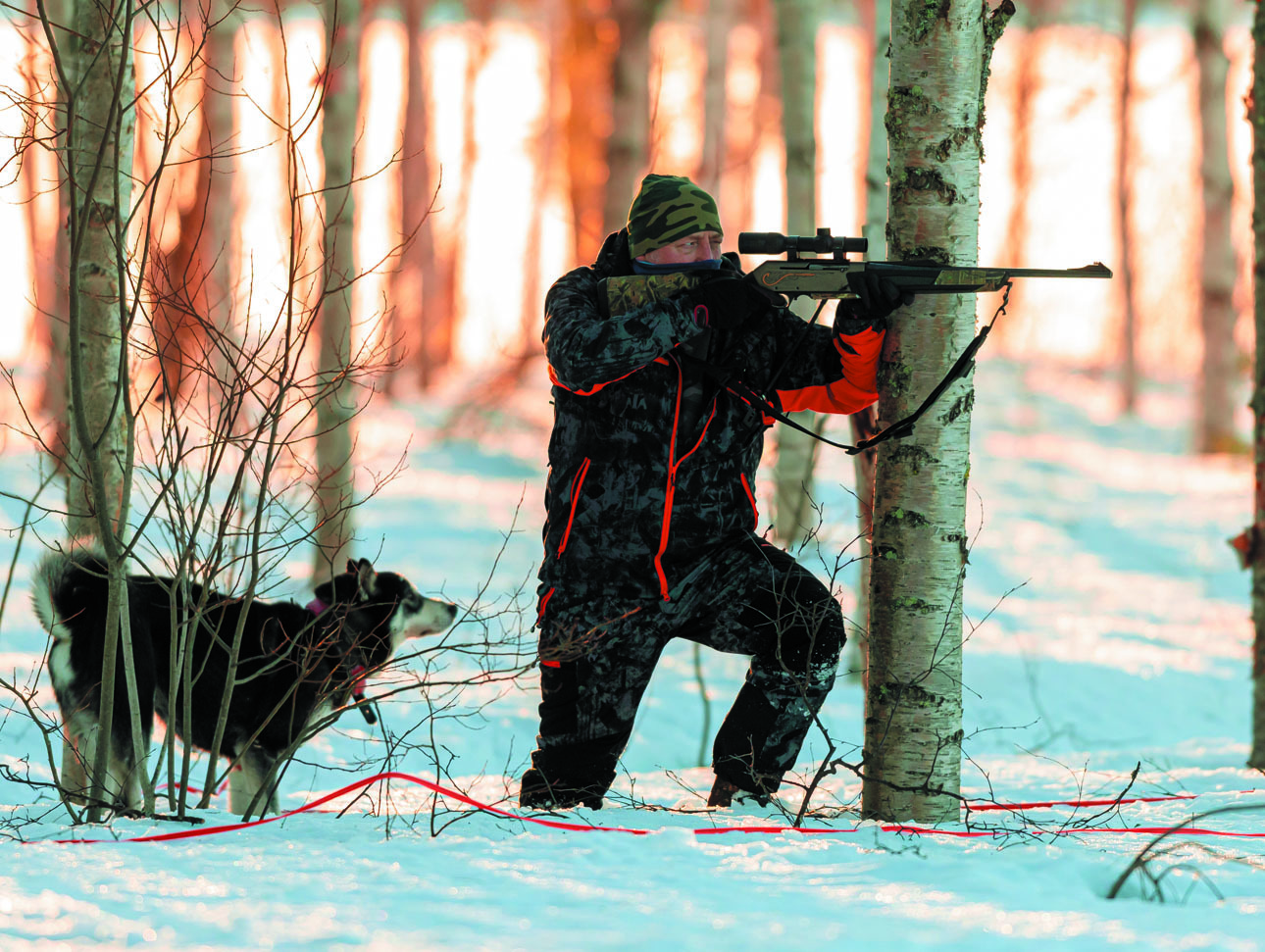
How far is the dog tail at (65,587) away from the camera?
4.12 metres

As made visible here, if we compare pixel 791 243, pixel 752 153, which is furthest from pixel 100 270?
pixel 752 153

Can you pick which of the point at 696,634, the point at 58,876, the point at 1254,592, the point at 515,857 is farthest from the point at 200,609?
the point at 1254,592

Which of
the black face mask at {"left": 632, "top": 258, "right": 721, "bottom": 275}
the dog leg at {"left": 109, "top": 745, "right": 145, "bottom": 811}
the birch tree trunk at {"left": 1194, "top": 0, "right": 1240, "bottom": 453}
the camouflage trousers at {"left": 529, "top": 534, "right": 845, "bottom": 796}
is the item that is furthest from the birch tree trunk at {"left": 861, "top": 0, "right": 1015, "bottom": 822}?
the birch tree trunk at {"left": 1194, "top": 0, "right": 1240, "bottom": 453}

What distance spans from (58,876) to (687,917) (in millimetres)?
1521

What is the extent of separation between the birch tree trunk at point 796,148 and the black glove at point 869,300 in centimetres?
442

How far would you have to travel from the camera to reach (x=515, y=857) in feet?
10.3

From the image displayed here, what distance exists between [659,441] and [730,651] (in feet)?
2.34

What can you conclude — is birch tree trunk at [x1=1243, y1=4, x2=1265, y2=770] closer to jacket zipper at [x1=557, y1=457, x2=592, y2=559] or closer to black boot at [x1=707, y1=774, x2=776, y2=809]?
black boot at [x1=707, y1=774, x2=776, y2=809]

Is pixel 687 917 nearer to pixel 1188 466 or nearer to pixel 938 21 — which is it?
pixel 938 21

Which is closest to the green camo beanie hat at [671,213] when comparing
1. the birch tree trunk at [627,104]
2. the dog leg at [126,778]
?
the dog leg at [126,778]

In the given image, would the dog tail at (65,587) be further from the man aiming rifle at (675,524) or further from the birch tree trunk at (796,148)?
the birch tree trunk at (796,148)

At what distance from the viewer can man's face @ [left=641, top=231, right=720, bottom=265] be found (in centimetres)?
388

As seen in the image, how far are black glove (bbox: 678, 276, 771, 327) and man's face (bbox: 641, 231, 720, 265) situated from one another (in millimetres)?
232

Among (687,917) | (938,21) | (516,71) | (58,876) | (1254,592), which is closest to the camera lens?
(687,917)
